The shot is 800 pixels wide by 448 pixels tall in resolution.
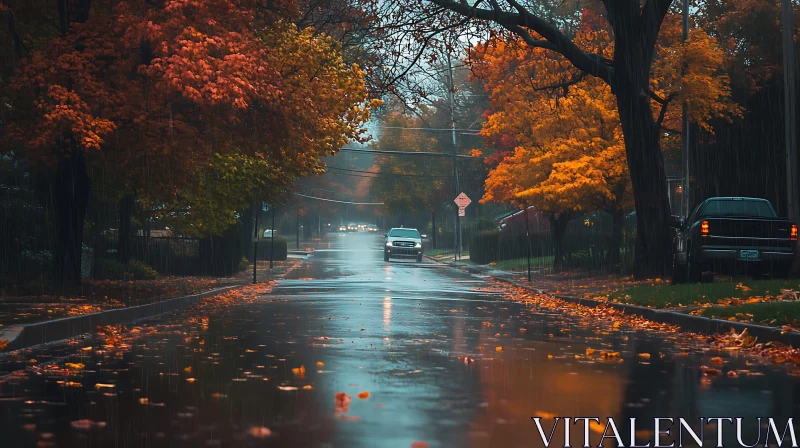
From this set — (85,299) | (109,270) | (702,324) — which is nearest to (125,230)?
(109,270)

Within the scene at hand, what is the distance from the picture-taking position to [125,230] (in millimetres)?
32281

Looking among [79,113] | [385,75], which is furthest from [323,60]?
[79,113]

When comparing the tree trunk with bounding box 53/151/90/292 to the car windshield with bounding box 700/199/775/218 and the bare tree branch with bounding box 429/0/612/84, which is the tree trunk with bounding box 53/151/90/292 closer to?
the bare tree branch with bounding box 429/0/612/84

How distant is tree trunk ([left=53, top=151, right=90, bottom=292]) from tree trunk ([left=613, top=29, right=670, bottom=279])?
12779 millimetres

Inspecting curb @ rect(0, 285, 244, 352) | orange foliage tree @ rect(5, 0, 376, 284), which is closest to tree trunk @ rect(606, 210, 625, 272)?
orange foliage tree @ rect(5, 0, 376, 284)

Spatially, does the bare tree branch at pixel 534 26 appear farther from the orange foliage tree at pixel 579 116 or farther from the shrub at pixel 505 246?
the shrub at pixel 505 246

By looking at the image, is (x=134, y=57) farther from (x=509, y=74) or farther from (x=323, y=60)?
(x=509, y=74)

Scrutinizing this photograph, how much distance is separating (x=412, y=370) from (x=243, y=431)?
3.62m

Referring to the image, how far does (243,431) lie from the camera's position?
7406 mm

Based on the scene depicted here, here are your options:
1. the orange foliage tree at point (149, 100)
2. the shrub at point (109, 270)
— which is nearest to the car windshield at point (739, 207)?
the orange foliage tree at point (149, 100)

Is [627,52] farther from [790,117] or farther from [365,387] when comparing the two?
[365,387]

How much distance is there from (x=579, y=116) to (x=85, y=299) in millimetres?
20159

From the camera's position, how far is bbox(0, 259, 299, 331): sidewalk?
15.6 meters

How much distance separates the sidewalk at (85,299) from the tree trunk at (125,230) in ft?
11.2
